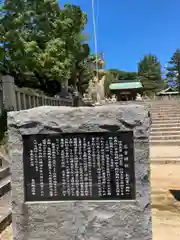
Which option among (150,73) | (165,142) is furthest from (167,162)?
(150,73)

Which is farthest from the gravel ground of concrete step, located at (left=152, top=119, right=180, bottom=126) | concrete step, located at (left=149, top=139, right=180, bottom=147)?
concrete step, located at (left=152, top=119, right=180, bottom=126)

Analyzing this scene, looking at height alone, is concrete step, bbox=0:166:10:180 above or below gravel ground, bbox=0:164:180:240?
above

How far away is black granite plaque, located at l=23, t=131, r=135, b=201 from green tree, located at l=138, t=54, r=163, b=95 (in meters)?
52.8

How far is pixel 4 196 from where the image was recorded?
5137 millimetres

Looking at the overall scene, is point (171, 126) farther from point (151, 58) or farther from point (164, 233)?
point (151, 58)

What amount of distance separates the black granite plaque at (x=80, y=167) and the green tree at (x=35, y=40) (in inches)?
281

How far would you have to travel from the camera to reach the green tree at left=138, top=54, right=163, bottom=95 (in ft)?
183

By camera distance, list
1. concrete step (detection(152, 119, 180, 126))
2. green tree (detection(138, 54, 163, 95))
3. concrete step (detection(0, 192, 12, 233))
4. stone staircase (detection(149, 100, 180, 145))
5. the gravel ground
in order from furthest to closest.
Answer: green tree (detection(138, 54, 163, 95))
concrete step (detection(152, 119, 180, 126))
stone staircase (detection(149, 100, 180, 145))
concrete step (detection(0, 192, 12, 233))
the gravel ground

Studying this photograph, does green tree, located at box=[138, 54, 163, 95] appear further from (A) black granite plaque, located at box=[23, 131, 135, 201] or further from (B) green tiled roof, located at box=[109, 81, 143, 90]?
(A) black granite plaque, located at box=[23, 131, 135, 201]

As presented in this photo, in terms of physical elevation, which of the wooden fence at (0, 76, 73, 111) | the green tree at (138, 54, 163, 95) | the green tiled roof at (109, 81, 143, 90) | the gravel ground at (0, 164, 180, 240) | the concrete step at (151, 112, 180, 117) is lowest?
the gravel ground at (0, 164, 180, 240)

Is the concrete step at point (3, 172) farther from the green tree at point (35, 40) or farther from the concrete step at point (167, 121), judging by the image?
the concrete step at point (167, 121)

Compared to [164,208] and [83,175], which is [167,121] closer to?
[164,208]

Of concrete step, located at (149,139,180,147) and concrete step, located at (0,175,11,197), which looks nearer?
concrete step, located at (0,175,11,197)

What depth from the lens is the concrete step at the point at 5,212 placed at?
3998 mm
